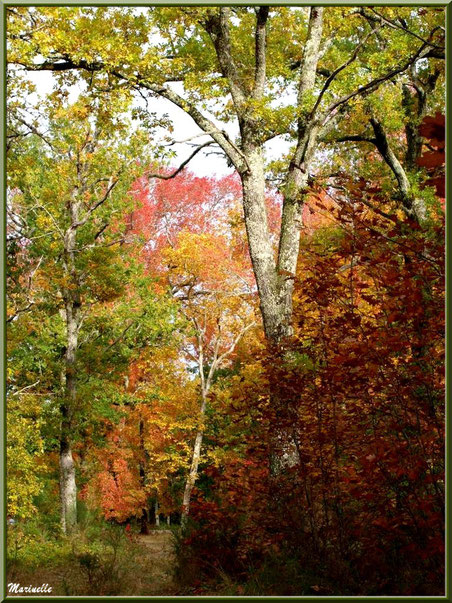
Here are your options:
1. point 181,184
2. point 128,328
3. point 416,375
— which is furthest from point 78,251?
point 416,375

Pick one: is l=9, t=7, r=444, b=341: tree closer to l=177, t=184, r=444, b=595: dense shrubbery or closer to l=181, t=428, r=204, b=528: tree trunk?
l=177, t=184, r=444, b=595: dense shrubbery

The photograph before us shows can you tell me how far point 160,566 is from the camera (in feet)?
19.4

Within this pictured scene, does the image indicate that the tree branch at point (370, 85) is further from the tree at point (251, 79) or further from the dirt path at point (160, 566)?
the dirt path at point (160, 566)

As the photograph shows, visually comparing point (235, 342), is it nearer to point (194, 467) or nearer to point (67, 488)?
point (194, 467)

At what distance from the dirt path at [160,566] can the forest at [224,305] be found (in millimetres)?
45

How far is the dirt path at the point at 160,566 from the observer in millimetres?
5328

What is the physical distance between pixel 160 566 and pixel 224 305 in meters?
8.20

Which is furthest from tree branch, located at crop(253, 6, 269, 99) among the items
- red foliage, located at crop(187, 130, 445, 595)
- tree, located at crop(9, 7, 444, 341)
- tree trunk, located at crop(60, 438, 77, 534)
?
tree trunk, located at crop(60, 438, 77, 534)

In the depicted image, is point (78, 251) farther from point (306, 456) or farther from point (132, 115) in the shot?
point (306, 456)

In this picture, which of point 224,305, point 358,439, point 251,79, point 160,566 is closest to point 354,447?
point 358,439

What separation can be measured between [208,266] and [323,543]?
914 cm

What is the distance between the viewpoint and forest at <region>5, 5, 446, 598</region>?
396 cm

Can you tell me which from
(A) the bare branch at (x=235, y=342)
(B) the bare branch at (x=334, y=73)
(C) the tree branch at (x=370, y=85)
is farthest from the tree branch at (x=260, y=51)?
(A) the bare branch at (x=235, y=342)

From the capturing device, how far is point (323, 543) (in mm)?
4562
